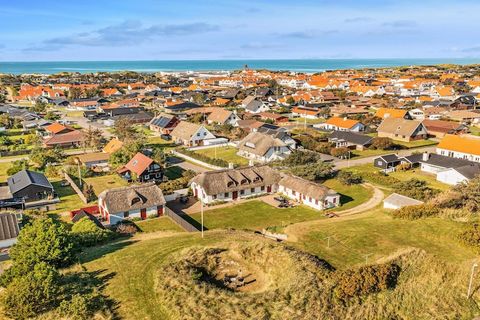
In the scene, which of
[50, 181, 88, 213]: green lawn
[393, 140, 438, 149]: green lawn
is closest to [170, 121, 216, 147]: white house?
[50, 181, 88, 213]: green lawn

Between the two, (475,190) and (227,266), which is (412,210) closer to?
(475,190)

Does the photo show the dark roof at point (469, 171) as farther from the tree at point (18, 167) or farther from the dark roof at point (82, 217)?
the tree at point (18, 167)

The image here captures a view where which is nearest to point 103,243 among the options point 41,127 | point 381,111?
point 41,127

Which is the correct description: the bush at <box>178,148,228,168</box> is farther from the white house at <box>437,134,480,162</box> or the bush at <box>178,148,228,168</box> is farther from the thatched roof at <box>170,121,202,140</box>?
the white house at <box>437,134,480,162</box>

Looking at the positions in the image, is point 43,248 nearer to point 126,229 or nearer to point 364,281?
point 126,229

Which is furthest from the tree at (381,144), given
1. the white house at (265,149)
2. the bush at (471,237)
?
the bush at (471,237)

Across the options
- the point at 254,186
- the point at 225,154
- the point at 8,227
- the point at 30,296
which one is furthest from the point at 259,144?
the point at 30,296

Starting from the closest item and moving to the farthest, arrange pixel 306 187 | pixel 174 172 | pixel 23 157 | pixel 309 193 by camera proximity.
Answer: pixel 309 193, pixel 306 187, pixel 174 172, pixel 23 157
